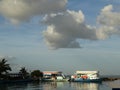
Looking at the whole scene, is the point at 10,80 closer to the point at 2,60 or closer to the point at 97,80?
the point at 2,60

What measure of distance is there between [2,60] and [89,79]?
180 ft

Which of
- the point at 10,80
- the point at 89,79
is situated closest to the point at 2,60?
the point at 10,80

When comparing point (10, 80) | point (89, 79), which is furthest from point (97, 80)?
point (10, 80)

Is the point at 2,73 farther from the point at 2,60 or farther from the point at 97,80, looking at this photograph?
the point at 97,80

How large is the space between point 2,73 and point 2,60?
34.2 ft

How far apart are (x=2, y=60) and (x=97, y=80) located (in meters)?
58.4

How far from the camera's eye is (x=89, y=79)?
650 ft

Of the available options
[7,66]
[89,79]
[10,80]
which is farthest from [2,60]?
[89,79]

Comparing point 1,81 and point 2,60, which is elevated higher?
point 2,60

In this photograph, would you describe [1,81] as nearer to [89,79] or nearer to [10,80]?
[10,80]

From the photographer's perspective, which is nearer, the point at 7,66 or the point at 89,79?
the point at 7,66

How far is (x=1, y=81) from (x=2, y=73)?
906 centimetres

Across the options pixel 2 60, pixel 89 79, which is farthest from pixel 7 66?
pixel 89 79

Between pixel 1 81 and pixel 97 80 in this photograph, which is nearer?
pixel 1 81
